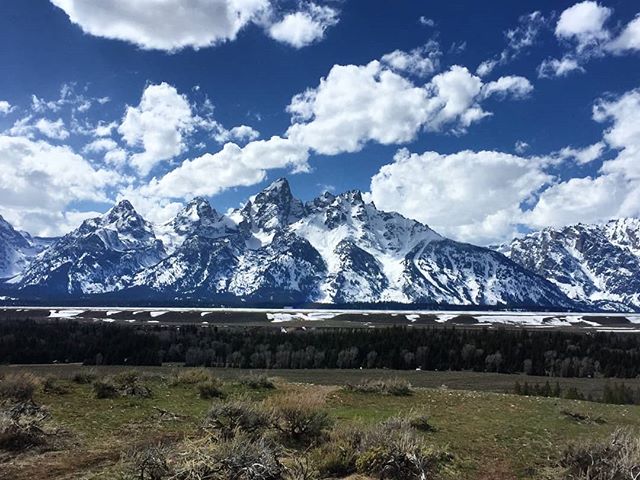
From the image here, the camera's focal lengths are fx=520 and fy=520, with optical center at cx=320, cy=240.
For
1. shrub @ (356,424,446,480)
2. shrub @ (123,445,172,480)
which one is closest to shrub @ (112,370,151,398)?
shrub @ (123,445,172,480)

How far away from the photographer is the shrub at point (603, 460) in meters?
10.5

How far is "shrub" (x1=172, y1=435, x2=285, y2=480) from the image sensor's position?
30.3ft

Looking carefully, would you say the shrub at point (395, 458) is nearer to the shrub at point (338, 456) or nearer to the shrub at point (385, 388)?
the shrub at point (338, 456)

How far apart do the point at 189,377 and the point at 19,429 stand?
13193 mm

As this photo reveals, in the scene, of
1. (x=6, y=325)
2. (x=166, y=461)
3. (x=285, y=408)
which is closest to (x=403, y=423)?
(x=285, y=408)

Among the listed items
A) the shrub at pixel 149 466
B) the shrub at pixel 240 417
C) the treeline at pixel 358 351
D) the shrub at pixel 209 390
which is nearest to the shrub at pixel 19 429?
the shrub at pixel 240 417

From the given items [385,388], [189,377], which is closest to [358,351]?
[385,388]

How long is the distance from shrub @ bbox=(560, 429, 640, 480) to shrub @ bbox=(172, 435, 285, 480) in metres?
6.24

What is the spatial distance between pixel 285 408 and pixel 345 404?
8.39 m

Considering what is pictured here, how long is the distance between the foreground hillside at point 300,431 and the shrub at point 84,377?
2.3 inches

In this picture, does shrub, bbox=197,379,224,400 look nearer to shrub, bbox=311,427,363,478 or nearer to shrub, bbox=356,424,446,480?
shrub, bbox=311,427,363,478

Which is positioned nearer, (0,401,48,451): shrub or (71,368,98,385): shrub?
(0,401,48,451): shrub

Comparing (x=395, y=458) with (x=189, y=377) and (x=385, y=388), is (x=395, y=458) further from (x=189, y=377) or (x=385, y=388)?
(x=189, y=377)

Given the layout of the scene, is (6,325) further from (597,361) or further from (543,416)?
(543,416)
